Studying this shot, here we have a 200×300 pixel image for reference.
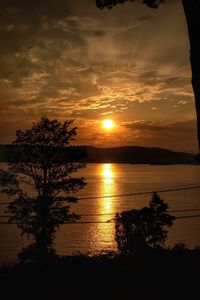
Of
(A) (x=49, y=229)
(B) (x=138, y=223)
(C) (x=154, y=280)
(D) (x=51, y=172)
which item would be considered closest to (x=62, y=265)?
(C) (x=154, y=280)

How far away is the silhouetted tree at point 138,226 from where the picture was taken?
928 inches

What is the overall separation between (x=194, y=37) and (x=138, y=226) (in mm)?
18562

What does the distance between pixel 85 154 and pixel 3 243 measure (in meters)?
50.5

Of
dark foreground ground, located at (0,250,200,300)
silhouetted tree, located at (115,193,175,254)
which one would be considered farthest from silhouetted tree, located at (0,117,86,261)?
dark foreground ground, located at (0,250,200,300)

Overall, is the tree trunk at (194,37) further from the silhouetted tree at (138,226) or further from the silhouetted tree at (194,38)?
the silhouetted tree at (138,226)

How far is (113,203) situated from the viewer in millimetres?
145000

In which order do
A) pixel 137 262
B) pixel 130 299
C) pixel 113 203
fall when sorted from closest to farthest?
1. pixel 130 299
2. pixel 137 262
3. pixel 113 203

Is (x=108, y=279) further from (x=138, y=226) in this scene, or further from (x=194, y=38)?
(x=138, y=226)

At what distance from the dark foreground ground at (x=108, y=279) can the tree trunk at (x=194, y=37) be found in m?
3.94

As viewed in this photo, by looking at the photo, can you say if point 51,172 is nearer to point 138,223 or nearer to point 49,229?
point 49,229

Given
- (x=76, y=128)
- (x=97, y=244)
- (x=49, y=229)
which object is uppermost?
(x=76, y=128)

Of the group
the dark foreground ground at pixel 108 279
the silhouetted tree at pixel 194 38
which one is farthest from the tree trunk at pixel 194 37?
the dark foreground ground at pixel 108 279

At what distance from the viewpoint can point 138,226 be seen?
2662 cm

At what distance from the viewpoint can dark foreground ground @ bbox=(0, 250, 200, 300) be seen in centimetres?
903
